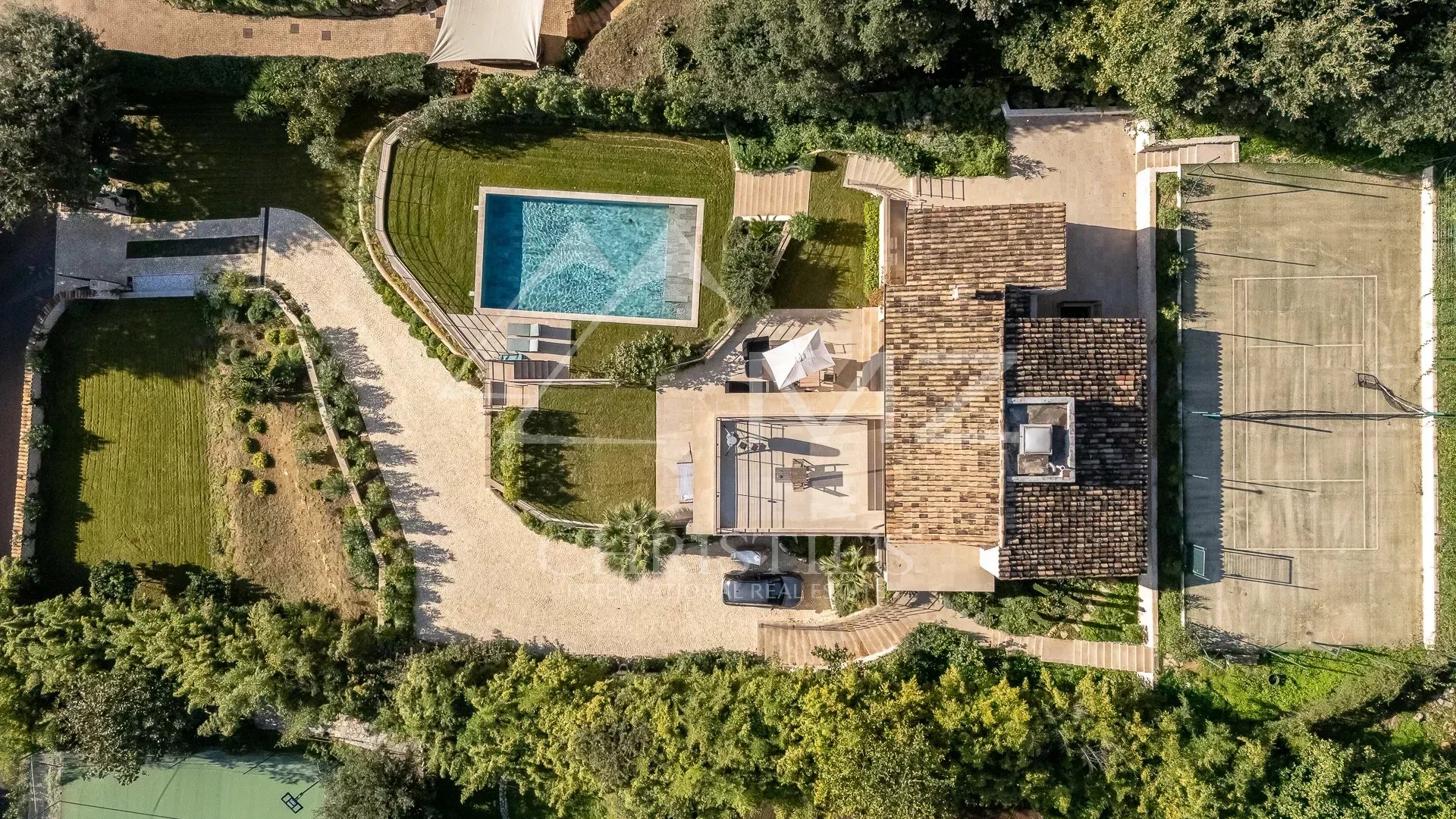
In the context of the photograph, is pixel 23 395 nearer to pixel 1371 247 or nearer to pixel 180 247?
pixel 180 247

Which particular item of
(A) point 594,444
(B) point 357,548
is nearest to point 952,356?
(A) point 594,444

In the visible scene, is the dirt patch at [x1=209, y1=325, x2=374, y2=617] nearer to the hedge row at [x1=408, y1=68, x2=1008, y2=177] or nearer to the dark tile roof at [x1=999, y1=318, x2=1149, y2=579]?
the hedge row at [x1=408, y1=68, x2=1008, y2=177]

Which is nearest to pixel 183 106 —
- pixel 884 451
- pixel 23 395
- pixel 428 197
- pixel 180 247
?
pixel 180 247

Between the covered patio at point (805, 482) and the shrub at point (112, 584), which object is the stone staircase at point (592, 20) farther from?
the shrub at point (112, 584)

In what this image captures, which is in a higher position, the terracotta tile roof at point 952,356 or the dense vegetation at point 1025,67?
the dense vegetation at point 1025,67

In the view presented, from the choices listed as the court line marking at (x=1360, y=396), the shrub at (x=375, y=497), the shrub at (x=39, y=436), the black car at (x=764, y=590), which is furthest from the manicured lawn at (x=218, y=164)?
the court line marking at (x=1360, y=396)

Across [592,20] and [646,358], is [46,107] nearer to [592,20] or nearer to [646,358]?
[592,20]

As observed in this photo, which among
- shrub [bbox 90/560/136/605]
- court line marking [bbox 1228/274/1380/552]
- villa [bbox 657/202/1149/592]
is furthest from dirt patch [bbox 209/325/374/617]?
court line marking [bbox 1228/274/1380/552]
